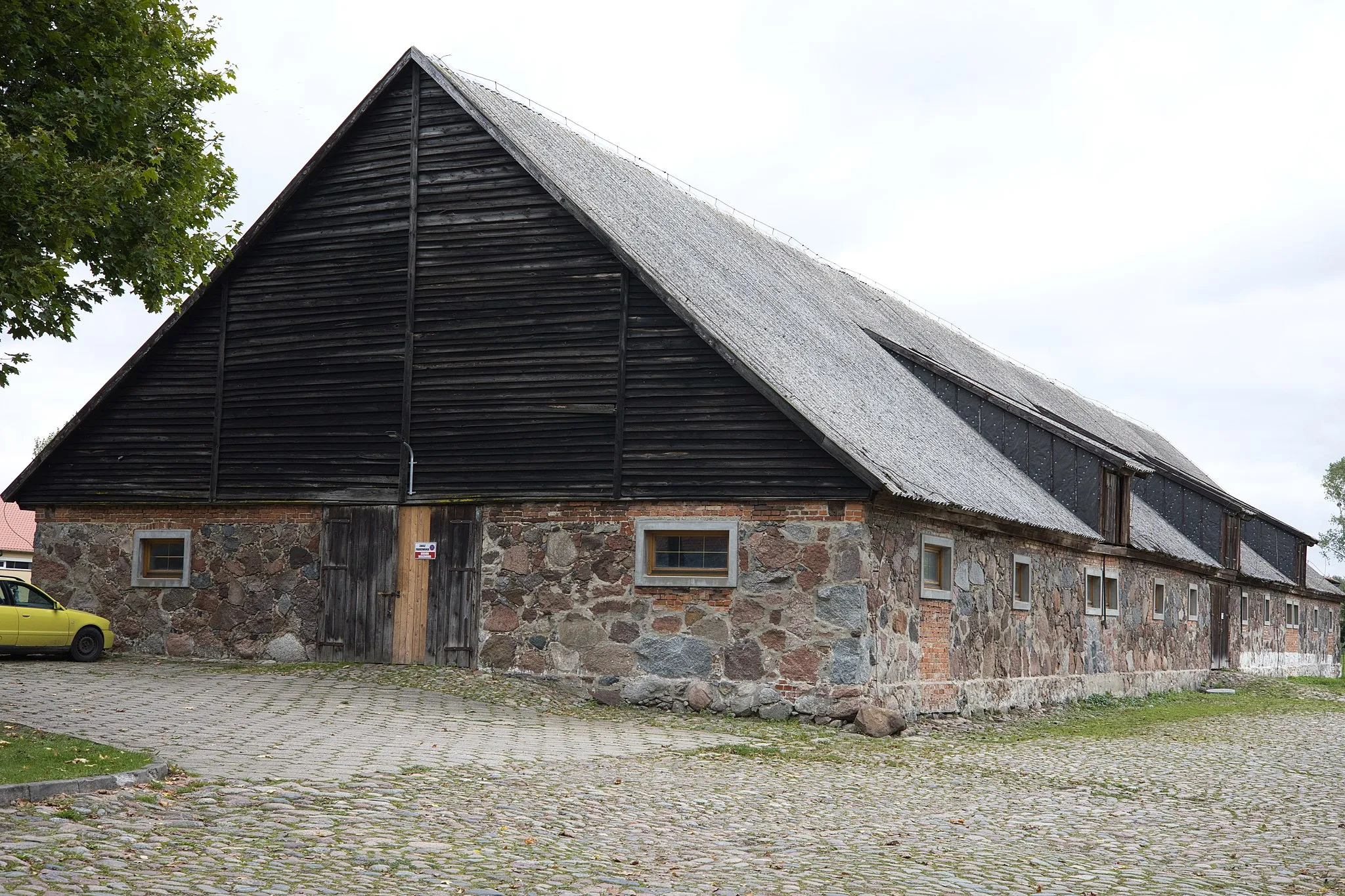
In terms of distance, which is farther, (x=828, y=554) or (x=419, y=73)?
A: (x=419, y=73)

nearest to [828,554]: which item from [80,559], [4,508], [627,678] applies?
[627,678]

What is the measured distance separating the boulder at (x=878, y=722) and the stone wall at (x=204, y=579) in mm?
7691

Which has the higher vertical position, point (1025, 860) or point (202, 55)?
point (202, 55)

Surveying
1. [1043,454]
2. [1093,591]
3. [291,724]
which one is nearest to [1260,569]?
[1093,591]

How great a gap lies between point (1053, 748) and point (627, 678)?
495 cm

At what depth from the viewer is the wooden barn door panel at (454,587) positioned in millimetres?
18359

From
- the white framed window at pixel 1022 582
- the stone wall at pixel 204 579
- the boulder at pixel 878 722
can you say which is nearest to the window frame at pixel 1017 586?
the white framed window at pixel 1022 582

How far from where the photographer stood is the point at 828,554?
16359 millimetres

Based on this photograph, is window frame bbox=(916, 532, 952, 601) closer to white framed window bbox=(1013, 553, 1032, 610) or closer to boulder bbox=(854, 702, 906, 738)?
boulder bbox=(854, 702, 906, 738)

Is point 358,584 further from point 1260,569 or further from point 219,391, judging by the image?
point 1260,569

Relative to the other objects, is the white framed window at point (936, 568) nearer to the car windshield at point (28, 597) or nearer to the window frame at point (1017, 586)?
the window frame at point (1017, 586)

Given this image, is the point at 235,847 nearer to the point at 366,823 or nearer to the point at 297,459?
the point at 366,823

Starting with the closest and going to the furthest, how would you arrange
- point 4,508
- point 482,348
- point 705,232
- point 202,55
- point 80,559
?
point 202,55
point 482,348
point 80,559
point 705,232
point 4,508

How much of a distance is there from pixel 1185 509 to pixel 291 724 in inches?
997
